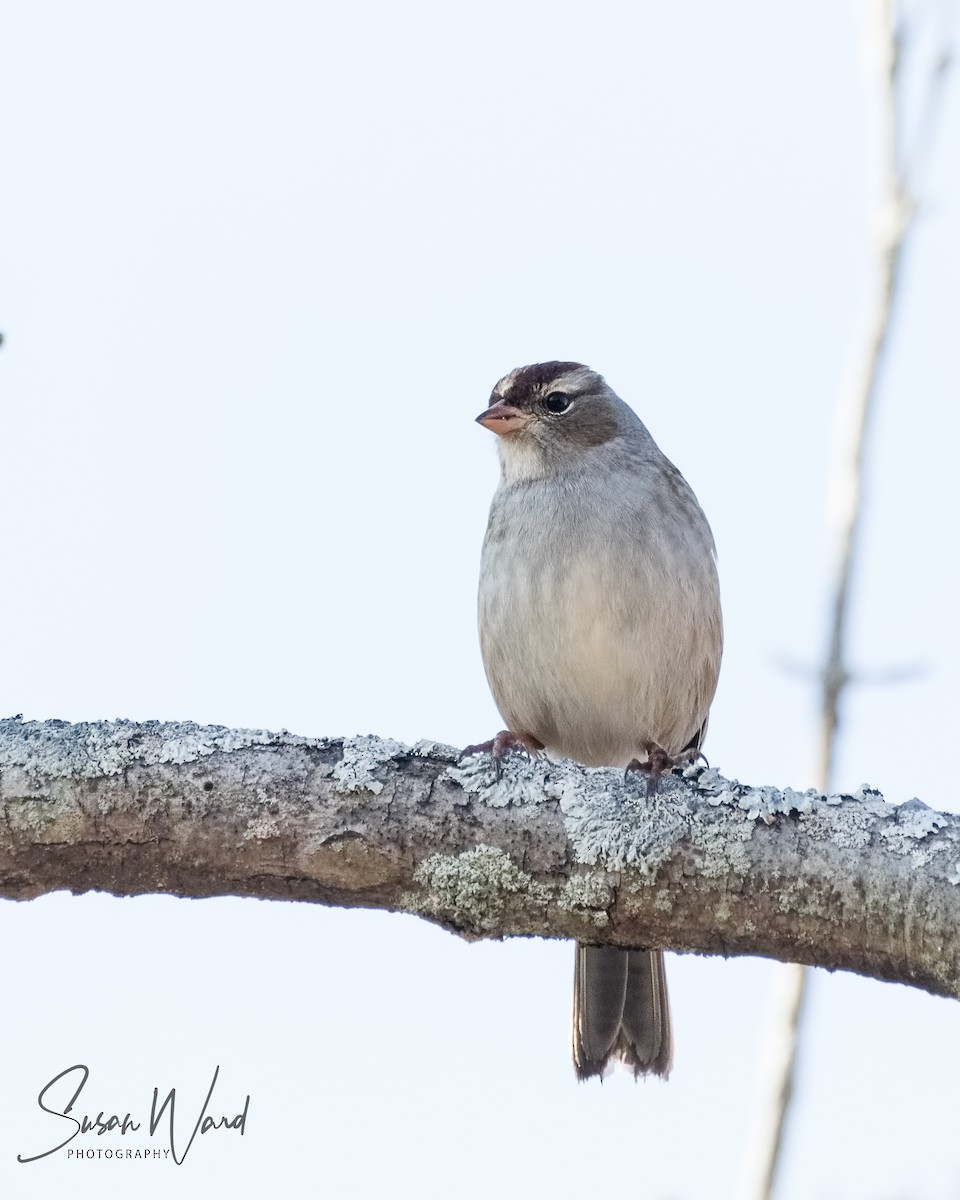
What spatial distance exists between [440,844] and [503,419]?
134 inches

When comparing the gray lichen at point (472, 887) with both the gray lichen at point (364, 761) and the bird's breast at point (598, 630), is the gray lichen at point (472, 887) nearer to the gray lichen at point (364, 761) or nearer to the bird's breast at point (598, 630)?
the gray lichen at point (364, 761)

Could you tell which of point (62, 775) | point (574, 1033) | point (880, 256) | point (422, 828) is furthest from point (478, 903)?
point (880, 256)

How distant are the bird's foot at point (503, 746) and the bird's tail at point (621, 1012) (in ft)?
3.04

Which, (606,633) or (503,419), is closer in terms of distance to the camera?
(606,633)

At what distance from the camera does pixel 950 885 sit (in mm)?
3213

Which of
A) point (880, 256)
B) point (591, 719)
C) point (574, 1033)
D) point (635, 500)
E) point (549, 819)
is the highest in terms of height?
point (880, 256)

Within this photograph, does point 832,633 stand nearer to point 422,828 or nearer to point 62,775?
point 422,828

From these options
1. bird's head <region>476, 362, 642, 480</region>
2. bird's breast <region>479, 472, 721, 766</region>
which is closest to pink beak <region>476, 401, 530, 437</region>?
bird's head <region>476, 362, 642, 480</region>

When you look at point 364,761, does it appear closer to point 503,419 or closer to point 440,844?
point 440,844

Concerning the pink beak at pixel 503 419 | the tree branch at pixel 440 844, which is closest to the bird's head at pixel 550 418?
the pink beak at pixel 503 419

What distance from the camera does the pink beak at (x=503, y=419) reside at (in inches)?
259

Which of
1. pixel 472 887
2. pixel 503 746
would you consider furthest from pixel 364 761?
pixel 503 746

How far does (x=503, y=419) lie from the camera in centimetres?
660

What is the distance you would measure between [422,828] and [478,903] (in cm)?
23
